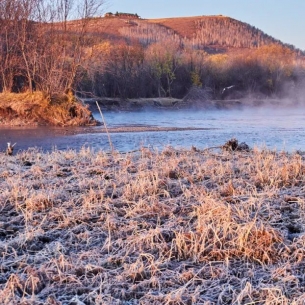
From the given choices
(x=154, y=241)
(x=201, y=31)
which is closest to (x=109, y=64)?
(x=154, y=241)

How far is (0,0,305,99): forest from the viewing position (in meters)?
23.7

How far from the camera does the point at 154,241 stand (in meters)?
3.62

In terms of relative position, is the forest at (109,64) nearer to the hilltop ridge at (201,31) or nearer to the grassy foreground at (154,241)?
the hilltop ridge at (201,31)

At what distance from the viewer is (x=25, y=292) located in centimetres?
282

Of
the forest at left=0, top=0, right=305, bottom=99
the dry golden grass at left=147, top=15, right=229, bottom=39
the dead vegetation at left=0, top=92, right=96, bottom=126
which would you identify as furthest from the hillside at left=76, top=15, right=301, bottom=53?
the dead vegetation at left=0, top=92, right=96, bottom=126

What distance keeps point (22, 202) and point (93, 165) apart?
7.96 feet

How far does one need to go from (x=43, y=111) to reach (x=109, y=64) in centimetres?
2789

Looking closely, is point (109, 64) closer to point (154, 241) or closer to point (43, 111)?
point (43, 111)

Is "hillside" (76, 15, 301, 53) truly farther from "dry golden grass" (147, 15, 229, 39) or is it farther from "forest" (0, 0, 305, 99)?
"forest" (0, 0, 305, 99)

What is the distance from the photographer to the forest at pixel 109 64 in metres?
23.7

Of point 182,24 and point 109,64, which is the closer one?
point 109,64

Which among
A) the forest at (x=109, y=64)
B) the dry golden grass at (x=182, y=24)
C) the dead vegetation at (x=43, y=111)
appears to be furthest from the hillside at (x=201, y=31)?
the dead vegetation at (x=43, y=111)

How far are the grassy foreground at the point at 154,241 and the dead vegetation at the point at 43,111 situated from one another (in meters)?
16.6

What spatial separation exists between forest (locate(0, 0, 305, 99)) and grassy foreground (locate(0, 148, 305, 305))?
1885 centimetres
